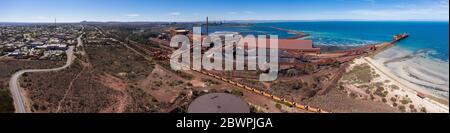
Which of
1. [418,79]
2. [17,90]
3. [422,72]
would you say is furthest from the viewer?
[422,72]

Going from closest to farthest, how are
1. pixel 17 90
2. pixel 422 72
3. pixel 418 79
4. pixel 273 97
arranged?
pixel 273 97 → pixel 17 90 → pixel 418 79 → pixel 422 72

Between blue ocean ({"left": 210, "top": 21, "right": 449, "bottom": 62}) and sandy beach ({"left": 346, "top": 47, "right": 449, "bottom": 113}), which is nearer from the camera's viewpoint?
sandy beach ({"left": 346, "top": 47, "right": 449, "bottom": 113})

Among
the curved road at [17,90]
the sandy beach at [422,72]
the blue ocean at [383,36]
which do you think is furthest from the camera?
the blue ocean at [383,36]

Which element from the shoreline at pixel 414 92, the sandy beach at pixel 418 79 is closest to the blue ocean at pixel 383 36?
the sandy beach at pixel 418 79

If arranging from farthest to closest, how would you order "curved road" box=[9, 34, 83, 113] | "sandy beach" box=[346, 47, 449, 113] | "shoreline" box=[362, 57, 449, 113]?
"sandy beach" box=[346, 47, 449, 113]
"shoreline" box=[362, 57, 449, 113]
"curved road" box=[9, 34, 83, 113]

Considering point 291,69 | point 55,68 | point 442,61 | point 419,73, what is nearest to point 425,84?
point 419,73

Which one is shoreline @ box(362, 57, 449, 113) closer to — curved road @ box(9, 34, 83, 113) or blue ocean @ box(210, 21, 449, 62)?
blue ocean @ box(210, 21, 449, 62)

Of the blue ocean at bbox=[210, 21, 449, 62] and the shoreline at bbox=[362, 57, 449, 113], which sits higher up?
the blue ocean at bbox=[210, 21, 449, 62]

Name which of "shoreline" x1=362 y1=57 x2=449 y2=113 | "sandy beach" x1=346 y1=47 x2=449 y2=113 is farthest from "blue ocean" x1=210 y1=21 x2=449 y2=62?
"shoreline" x1=362 y1=57 x2=449 y2=113

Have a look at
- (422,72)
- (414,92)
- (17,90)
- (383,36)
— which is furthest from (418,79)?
(383,36)

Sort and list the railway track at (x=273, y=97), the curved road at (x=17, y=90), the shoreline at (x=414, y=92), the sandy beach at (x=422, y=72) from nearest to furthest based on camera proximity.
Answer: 1. the curved road at (x=17, y=90)
2. the railway track at (x=273, y=97)
3. the shoreline at (x=414, y=92)
4. the sandy beach at (x=422, y=72)

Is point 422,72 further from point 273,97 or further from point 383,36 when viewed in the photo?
point 383,36

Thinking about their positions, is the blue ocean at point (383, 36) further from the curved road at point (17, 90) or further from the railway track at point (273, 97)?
the curved road at point (17, 90)
